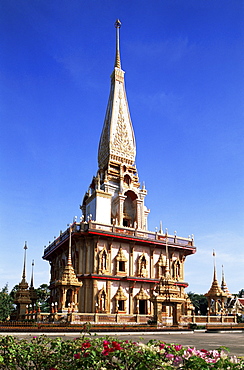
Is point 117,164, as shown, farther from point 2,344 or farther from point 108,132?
point 2,344

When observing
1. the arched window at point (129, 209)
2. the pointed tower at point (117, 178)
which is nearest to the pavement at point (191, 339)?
the pointed tower at point (117, 178)

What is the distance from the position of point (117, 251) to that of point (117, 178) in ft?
31.9

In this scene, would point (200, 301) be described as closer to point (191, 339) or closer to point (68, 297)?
point (68, 297)

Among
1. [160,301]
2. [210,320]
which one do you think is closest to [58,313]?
[160,301]

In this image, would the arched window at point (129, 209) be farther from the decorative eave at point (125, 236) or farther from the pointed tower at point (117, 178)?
the decorative eave at point (125, 236)

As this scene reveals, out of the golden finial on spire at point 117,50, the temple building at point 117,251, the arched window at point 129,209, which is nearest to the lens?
the temple building at point 117,251

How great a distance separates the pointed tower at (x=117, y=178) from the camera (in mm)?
41688

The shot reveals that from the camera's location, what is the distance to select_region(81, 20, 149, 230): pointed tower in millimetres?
41688

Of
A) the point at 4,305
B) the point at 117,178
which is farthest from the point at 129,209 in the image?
the point at 4,305

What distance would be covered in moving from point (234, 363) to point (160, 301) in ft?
84.6

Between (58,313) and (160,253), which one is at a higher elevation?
(160,253)

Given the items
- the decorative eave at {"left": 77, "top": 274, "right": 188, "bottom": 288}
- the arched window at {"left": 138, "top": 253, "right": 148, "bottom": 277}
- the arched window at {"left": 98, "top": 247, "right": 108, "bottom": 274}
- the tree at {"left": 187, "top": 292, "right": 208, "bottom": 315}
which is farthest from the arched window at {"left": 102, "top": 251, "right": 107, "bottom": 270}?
the tree at {"left": 187, "top": 292, "right": 208, "bottom": 315}

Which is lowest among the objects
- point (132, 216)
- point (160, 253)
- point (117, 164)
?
point (160, 253)

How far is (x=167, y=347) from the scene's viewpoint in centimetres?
614
